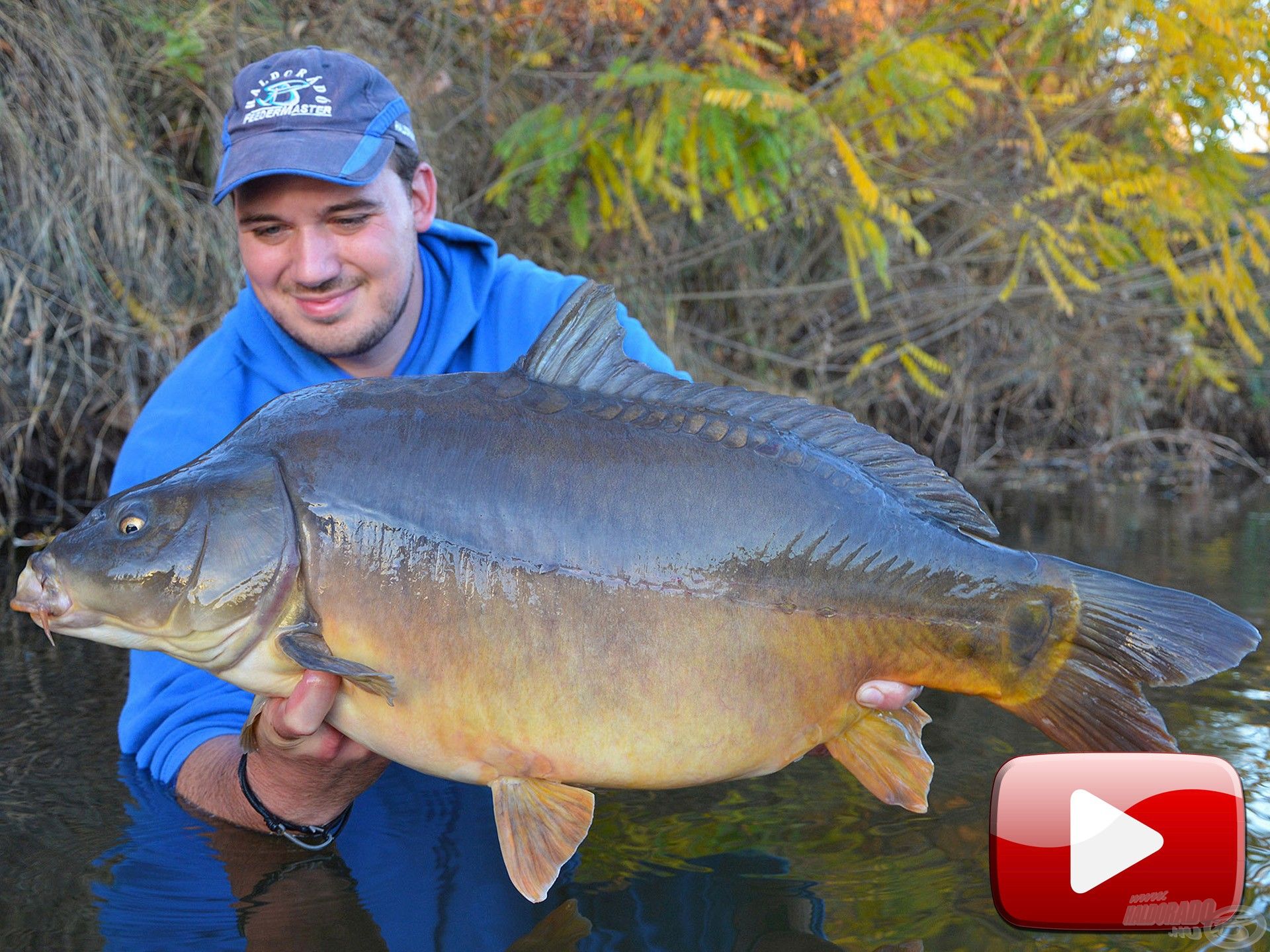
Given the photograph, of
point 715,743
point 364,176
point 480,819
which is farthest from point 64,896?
point 364,176

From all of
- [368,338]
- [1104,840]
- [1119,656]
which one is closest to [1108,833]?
[1104,840]

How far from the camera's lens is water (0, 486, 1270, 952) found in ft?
6.33

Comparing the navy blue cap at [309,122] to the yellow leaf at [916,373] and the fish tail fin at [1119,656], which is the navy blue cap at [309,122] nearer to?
the fish tail fin at [1119,656]

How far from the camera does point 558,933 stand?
1.95 m

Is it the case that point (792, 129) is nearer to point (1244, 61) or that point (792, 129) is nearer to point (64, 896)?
point (1244, 61)

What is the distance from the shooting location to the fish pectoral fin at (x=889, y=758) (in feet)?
6.27

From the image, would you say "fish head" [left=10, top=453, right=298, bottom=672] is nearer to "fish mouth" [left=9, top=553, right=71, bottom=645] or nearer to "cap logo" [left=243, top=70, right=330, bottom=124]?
"fish mouth" [left=9, top=553, right=71, bottom=645]

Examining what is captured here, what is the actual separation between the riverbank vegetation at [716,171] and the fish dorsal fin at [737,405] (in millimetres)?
3149

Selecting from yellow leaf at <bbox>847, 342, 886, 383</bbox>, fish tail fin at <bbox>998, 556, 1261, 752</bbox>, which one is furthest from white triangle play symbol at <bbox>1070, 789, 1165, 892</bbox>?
yellow leaf at <bbox>847, 342, 886, 383</bbox>

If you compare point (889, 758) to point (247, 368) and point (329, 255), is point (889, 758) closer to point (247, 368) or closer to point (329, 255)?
point (329, 255)

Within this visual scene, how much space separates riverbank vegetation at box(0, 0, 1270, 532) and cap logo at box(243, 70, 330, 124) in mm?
2411

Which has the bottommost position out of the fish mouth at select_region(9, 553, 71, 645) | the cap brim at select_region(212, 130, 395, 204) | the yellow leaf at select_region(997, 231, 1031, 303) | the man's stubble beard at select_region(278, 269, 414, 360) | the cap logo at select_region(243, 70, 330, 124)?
the fish mouth at select_region(9, 553, 71, 645)

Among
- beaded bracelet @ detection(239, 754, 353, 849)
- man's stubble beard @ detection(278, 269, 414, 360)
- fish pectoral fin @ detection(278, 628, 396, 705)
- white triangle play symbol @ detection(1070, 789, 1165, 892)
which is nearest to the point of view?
white triangle play symbol @ detection(1070, 789, 1165, 892)

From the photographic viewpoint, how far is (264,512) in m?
1.72
